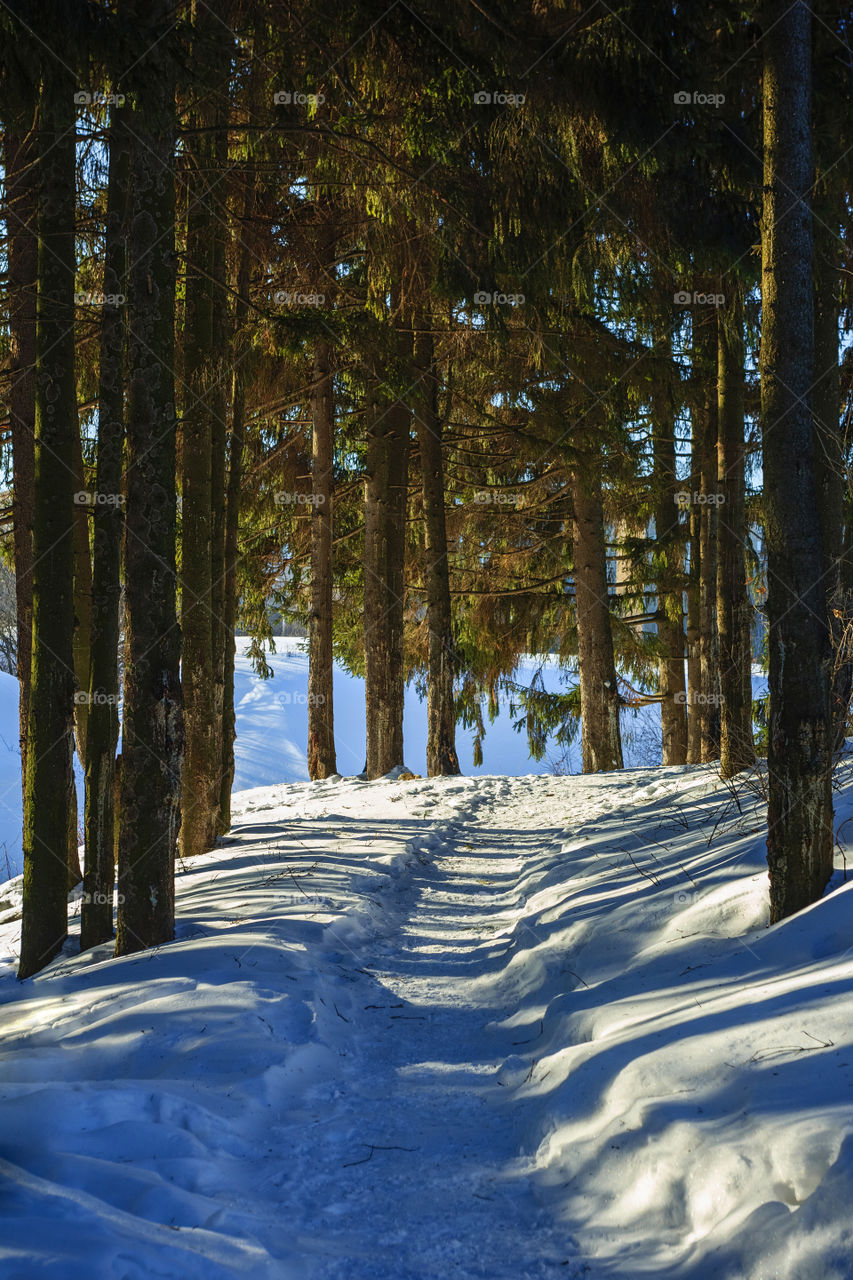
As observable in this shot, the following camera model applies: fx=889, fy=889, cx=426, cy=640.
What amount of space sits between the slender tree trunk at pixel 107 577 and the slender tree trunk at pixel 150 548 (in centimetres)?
65

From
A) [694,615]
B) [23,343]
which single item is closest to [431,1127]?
[23,343]

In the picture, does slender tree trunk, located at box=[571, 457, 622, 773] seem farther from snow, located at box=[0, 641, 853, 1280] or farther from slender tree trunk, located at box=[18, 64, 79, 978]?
slender tree trunk, located at box=[18, 64, 79, 978]

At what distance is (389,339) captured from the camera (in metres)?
10.7

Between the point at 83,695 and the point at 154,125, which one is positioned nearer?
the point at 154,125

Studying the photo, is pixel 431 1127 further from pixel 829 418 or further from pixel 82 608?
pixel 82 608

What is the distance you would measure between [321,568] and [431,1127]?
449 inches

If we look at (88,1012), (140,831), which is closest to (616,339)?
(140,831)

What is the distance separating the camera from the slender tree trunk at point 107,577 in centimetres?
629

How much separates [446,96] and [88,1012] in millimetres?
7255

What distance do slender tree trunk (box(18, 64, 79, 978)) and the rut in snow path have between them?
2606mm

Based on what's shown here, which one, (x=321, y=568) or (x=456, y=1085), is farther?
(x=321, y=568)

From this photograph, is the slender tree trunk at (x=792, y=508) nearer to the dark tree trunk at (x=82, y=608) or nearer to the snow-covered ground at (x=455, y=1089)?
the snow-covered ground at (x=455, y=1089)

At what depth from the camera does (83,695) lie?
8773 mm

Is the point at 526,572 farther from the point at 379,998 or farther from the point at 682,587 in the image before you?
the point at 379,998
